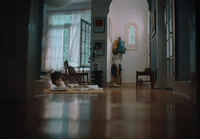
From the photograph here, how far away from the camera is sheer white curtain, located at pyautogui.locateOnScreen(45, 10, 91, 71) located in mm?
7225

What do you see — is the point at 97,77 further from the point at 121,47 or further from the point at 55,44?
the point at 55,44

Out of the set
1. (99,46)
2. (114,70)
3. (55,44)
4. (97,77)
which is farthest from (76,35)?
(97,77)

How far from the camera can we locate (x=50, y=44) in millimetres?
7438

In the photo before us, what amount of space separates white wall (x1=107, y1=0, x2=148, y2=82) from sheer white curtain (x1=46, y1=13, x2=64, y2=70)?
8.02 feet

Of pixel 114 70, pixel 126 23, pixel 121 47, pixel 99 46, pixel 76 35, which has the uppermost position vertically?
pixel 126 23

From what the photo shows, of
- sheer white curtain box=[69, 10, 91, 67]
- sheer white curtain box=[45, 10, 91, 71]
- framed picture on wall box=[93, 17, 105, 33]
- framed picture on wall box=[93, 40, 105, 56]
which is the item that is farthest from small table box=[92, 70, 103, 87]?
sheer white curtain box=[45, 10, 91, 71]

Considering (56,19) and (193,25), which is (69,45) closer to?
(56,19)

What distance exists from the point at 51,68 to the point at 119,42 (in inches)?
127

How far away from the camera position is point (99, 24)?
5617 mm

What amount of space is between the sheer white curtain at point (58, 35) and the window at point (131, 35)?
1784 mm

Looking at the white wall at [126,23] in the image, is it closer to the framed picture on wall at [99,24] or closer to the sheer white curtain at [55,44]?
the framed picture on wall at [99,24]

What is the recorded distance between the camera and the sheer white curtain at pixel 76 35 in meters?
6.99

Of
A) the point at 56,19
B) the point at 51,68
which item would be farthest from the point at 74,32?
the point at 51,68

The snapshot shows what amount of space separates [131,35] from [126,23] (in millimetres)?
592
